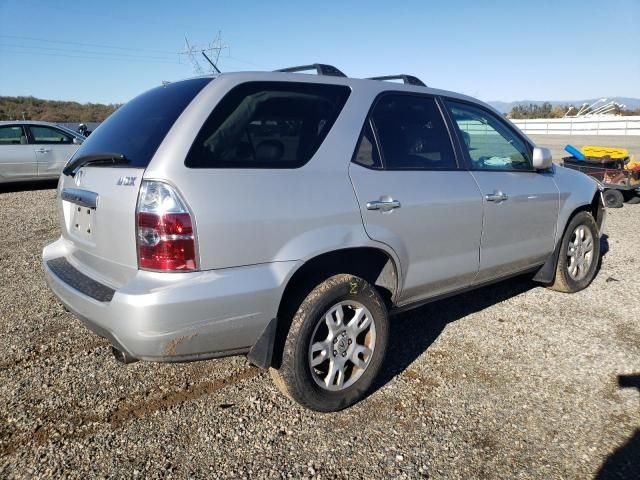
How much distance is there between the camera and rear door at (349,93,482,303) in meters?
2.78

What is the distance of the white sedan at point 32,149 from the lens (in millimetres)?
10633

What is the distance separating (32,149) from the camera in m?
10.8

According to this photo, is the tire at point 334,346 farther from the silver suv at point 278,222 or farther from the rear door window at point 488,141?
the rear door window at point 488,141

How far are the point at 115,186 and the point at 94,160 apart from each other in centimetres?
38

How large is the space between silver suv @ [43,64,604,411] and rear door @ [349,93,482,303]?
0.01 m

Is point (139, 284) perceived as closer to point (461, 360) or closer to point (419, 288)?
point (419, 288)

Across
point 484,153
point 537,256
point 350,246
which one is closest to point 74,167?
point 350,246

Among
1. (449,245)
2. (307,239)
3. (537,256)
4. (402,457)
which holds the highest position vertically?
(307,239)

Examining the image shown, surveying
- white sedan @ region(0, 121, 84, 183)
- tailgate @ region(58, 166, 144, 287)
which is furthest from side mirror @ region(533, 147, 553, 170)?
white sedan @ region(0, 121, 84, 183)

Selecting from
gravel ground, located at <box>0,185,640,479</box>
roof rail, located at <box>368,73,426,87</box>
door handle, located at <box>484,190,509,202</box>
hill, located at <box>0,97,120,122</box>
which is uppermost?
hill, located at <box>0,97,120,122</box>

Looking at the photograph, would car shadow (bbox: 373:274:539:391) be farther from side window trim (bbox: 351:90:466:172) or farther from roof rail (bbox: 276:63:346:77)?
roof rail (bbox: 276:63:346:77)

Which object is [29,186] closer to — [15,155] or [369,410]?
[15,155]

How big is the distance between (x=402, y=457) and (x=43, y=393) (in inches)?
83.6

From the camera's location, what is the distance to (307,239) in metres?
2.45
